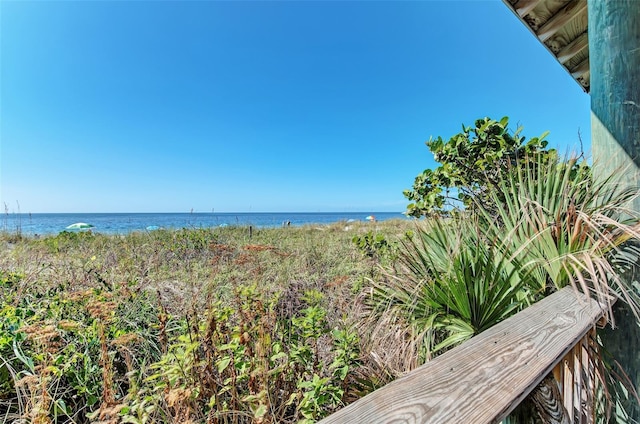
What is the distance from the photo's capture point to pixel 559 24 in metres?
2.34

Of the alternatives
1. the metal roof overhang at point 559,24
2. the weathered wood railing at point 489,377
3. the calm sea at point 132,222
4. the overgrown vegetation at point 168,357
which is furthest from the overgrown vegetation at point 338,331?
the calm sea at point 132,222

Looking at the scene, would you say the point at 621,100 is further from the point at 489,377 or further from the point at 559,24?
the point at 489,377

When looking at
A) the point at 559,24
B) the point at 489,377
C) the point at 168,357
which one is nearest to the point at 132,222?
the point at 168,357

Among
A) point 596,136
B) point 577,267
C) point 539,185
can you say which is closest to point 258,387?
point 577,267

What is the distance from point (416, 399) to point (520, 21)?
10.1 feet

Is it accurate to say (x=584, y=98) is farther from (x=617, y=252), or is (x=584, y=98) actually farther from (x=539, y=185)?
(x=617, y=252)

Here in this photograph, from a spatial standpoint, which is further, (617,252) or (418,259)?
(418,259)

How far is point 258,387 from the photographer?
1513mm

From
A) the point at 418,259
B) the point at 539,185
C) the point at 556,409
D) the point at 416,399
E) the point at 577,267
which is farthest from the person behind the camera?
the point at 418,259

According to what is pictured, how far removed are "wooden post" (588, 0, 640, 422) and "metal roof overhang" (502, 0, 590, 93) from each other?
3.09 feet

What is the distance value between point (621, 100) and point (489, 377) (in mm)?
1642

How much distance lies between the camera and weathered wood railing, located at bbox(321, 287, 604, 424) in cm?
55

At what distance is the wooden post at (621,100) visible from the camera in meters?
1.35

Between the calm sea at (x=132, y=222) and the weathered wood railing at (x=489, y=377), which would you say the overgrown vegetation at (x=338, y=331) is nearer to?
the weathered wood railing at (x=489, y=377)
